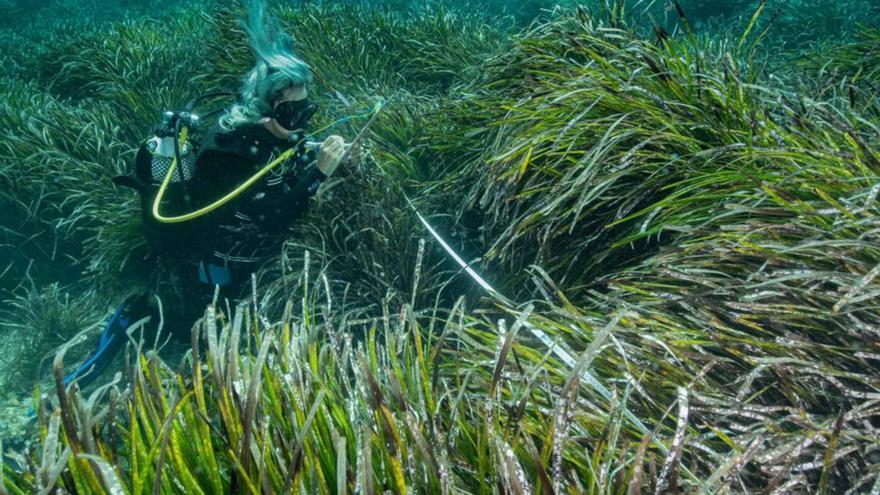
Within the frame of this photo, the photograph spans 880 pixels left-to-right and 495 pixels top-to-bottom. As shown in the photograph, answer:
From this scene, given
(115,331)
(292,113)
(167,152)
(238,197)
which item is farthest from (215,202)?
(115,331)

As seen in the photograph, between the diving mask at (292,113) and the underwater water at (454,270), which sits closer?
the underwater water at (454,270)

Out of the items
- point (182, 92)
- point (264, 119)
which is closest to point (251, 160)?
point (264, 119)

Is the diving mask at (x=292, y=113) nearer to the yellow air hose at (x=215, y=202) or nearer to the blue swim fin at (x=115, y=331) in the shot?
the yellow air hose at (x=215, y=202)

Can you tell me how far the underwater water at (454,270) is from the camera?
1515 mm

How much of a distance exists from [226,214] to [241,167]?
318mm

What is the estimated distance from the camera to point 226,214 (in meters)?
3.33

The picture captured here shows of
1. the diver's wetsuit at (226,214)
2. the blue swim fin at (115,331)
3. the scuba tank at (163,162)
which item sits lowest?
the blue swim fin at (115,331)

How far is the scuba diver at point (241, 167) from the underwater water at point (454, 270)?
0.02 metres

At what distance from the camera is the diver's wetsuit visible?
10.3ft

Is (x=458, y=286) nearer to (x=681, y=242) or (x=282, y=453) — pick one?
(x=681, y=242)

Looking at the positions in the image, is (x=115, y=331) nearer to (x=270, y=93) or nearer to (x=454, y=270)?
(x=270, y=93)

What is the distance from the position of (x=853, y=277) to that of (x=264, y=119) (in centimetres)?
265

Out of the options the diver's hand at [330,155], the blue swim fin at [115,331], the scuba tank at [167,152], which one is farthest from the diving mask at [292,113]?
the blue swim fin at [115,331]

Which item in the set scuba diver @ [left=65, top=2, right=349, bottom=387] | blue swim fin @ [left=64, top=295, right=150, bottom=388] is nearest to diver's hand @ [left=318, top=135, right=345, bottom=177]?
scuba diver @ [left=65, top=2, right=349, bottom=387]
